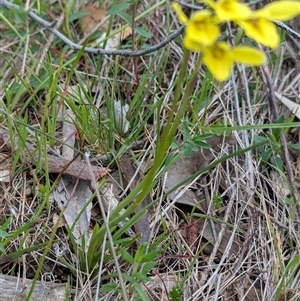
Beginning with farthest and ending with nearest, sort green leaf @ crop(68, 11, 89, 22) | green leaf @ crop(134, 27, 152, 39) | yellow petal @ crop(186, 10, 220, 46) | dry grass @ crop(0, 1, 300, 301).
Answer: green leaf @ crop(68, 11, 89, 22) < green leaf @ crop(134, 27, 152, 39) < dry grass @ crop(0, 1, 300, 301) < yellow petal @ crop(186, 10, 220, 46)

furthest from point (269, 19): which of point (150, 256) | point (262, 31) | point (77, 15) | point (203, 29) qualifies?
point (77, 15)

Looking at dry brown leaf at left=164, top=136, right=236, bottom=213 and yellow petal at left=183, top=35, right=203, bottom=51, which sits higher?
yellow petal at left=183, top=35, right=203, bottom=51

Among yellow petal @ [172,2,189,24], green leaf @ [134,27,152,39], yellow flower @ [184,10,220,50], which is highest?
yellow petal @ [172,2,189,24]

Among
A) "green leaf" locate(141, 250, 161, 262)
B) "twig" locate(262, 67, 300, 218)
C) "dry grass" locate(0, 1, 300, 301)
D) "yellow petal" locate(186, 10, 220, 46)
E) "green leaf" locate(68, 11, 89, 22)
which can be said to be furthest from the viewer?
"green leaf" locate(68, 11, 89, 22)

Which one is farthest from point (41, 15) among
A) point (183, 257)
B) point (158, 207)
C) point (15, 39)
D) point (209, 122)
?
point (183, 257)

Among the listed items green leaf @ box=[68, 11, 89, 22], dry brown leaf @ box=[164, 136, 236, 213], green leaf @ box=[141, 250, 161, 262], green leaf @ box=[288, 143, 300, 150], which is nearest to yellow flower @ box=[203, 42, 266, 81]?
green leaf @ box=[141, 250, 161, 262]

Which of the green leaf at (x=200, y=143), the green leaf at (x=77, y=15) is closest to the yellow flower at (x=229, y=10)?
the green leaf at (x=200, y=143)

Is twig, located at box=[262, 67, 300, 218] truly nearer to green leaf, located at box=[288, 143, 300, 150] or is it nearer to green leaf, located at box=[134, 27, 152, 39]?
green leaf, located at box=[288, 143, 300, 150]
